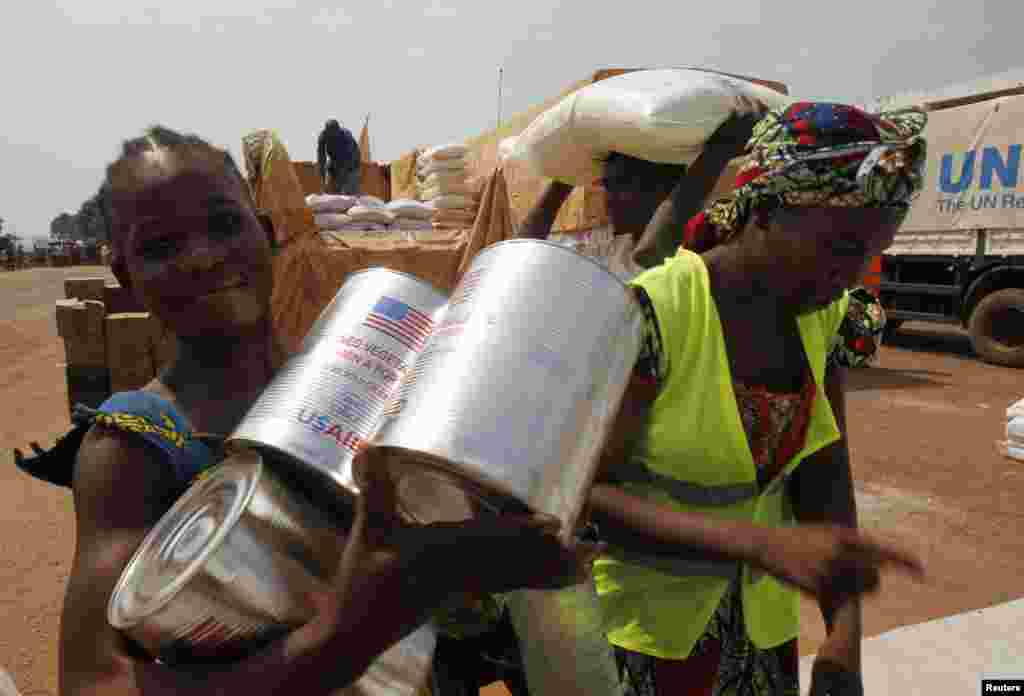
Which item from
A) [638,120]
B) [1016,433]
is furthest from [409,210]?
[1016,433]

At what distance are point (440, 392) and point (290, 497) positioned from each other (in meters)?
0.20

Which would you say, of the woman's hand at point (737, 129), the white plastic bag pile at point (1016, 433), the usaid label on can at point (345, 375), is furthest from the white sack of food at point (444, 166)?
the usaid label on can at point (345, 375)

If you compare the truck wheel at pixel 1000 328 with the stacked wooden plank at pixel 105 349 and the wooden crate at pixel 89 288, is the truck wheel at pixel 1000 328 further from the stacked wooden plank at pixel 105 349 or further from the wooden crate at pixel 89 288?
the wooden crate at pixel 89 288

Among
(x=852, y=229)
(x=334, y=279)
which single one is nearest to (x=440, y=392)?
(x=852, y=229)

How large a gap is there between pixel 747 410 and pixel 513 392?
709mm

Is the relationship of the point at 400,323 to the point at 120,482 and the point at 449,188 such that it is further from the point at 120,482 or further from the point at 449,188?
the point at 449,188

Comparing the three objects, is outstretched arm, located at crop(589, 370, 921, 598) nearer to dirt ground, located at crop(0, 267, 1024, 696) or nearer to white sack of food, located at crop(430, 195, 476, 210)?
dirt ground, located at crop(0, 267, 1024, 696)

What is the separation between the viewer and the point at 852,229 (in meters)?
1.16

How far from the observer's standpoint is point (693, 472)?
1216 mm

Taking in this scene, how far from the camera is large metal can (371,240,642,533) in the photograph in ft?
2.21

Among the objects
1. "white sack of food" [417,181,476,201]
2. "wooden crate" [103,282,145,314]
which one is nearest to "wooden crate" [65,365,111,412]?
"wooden crate" [103,282,145,314]

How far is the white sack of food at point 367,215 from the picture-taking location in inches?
227

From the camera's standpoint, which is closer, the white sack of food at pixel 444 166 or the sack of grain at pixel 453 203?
the sack of grain at pixel 453 203

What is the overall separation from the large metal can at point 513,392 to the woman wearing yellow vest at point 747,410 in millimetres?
371
